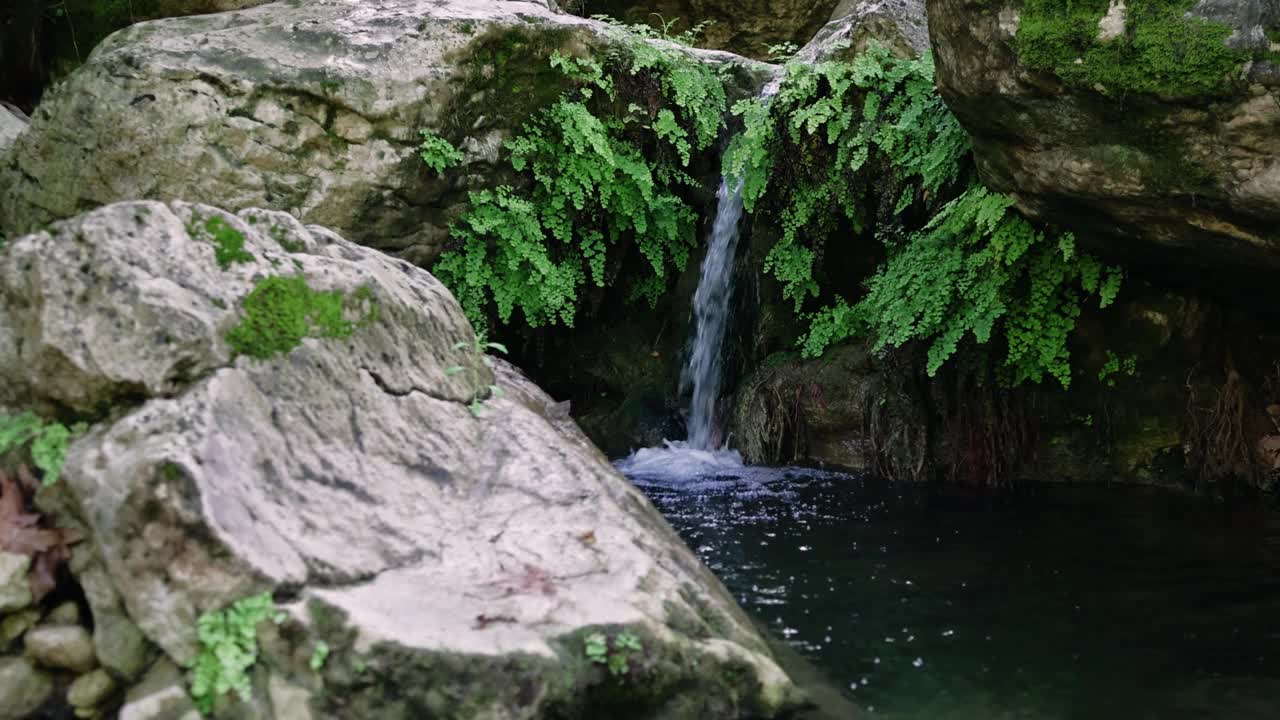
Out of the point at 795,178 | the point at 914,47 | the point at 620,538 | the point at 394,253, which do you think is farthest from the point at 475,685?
the point at 914,47

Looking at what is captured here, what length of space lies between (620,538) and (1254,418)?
590 cm

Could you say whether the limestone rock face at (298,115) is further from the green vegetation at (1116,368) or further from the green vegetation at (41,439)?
the green vegetation at (1116,368)

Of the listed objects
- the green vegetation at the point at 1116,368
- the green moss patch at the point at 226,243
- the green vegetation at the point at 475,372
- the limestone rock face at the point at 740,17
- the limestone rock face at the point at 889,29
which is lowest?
the green vegetation at the point at 1116,368

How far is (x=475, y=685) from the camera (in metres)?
3.29

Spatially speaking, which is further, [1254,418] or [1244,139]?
[1254,418]

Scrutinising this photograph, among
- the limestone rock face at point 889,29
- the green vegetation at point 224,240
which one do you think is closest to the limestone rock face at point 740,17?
the limestone rock face at point 889,29

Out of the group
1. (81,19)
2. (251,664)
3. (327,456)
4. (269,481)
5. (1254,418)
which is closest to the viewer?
(251,664)

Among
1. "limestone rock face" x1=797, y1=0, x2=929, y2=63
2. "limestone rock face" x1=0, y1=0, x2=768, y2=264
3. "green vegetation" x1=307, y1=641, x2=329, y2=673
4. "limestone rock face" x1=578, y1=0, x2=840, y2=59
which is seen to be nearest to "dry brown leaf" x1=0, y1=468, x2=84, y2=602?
"green vegetation" x1=307, y1=641, x2=329, y2=673

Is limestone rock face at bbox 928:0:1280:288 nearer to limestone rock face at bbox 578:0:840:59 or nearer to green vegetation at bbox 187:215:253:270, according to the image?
green vegetation at bbox 187:215:253:270

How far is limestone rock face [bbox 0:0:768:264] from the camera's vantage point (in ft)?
25.8

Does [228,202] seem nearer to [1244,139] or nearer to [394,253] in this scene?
[394,253]

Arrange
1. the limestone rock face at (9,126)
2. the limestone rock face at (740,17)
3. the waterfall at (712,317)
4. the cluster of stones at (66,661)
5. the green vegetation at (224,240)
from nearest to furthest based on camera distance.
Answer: the cluster of stones at (66,661)
the green vegetation at (224,240)
the limestone rock face at (9,126)
the waterfall at (712,317)
the limestone rock face at (740,17)

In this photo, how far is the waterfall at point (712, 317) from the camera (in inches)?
392

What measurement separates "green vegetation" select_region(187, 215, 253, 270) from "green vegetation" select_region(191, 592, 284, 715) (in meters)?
1.60
